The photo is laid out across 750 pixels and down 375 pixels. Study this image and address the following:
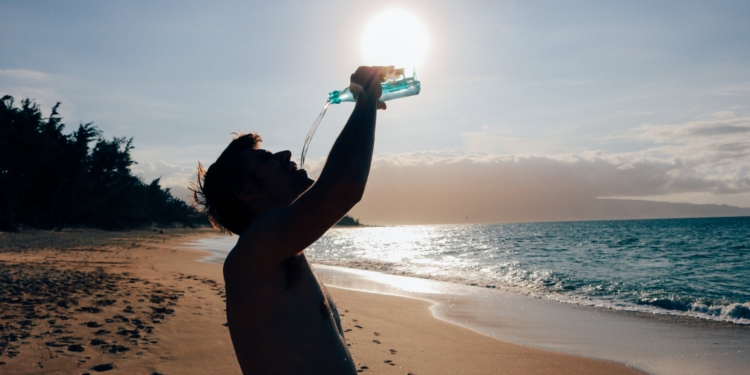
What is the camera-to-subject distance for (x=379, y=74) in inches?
58.5

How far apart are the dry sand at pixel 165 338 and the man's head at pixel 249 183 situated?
12.2 ft

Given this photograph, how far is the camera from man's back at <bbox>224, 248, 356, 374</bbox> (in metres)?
1.47

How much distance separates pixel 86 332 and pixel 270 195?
5.23 meters

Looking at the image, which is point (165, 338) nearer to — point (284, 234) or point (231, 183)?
point (231, 183)

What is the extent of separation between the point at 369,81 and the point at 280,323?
766mm

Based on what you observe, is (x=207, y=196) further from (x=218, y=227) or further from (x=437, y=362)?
(x=437, y=362)

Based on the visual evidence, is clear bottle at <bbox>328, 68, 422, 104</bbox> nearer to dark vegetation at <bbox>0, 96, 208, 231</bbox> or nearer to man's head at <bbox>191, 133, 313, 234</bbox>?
man's head at <bbox>191, 133, 313, 234</bbox>

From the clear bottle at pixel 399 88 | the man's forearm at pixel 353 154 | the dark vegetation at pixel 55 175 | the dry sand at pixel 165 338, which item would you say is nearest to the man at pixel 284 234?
the man's forearm at pixel 353 154

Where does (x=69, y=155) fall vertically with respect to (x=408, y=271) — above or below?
above

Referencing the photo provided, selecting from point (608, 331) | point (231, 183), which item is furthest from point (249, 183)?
point (608, 331)

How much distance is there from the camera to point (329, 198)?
4.10 feet

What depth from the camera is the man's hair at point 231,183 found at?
172 centimetres

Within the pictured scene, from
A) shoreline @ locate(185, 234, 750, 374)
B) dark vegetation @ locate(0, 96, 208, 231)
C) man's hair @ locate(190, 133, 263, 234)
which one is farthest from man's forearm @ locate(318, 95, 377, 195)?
dark vegetation @ locate(0, 96, 208, 231)

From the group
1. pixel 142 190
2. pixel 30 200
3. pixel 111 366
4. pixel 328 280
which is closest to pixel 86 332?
pixel 111 366
